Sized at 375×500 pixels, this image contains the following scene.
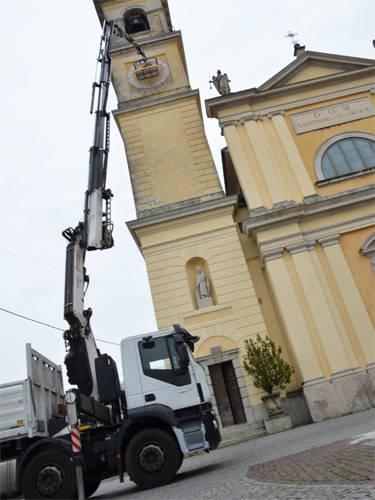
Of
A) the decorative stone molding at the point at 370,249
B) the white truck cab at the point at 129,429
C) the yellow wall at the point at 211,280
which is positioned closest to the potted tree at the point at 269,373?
the yellow wall at the point at 211,280

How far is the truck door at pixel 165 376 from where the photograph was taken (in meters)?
8.41

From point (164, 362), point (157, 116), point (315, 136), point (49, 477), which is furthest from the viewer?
point (157, 116)

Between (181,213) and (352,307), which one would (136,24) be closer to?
(181,213)

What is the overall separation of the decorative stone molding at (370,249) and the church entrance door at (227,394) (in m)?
6.28

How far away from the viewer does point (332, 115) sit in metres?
18.7

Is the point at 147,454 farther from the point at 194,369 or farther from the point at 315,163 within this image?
the point at 315,163

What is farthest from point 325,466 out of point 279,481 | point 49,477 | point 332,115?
point 332,115

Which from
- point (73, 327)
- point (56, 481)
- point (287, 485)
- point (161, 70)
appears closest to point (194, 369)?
point (73, 327)

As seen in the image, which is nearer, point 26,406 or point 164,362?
point 26,406

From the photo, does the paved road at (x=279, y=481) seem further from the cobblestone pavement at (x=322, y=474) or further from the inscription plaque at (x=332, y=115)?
the inscription plaque at (x=332, y=115)

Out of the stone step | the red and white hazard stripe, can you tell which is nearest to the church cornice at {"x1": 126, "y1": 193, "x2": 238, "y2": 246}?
the stone step

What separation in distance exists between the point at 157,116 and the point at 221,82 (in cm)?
322

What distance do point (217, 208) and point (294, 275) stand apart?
4055 mm

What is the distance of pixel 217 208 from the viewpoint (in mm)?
17719
